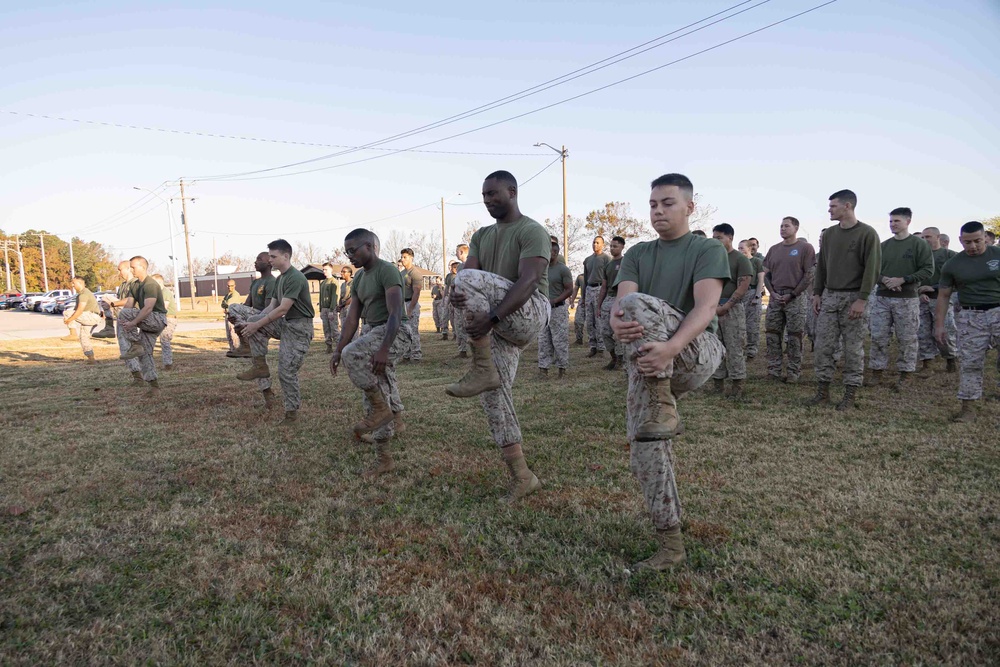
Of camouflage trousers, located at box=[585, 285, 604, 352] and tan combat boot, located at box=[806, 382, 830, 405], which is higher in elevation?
camouflage trousers, located at box=[585, 285, 604, 352]

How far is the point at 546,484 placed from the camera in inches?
171

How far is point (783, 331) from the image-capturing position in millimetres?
8398

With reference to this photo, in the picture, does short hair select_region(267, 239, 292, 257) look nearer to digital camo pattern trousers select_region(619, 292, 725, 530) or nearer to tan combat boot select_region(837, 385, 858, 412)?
digital camo pattern trousers select_region(619, 292, 725, 530)

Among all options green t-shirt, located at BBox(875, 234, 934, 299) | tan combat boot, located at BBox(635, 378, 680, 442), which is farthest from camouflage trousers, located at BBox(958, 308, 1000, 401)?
tan combat boot, located at BBox(635, 378, 680, 442)

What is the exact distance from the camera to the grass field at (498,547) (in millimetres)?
2463

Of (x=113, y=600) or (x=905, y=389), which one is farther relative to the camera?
(x=905, y=389)

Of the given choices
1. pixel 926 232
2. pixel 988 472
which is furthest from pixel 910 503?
pixel 926 232

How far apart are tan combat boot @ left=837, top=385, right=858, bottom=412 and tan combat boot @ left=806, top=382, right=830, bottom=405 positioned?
0.23 meters

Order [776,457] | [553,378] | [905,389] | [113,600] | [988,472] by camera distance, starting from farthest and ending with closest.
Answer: [553,378]
[905,389]
[776,457]
[988,472]
[113,600]

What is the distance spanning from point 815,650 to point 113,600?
130 inches

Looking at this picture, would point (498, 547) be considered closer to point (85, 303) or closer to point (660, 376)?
point (660, 376)

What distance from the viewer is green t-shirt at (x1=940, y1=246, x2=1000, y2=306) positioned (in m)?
5.80

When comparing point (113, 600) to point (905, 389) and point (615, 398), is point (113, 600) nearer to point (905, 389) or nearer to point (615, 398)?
point (615, 398)

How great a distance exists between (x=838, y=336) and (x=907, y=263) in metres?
1.85
